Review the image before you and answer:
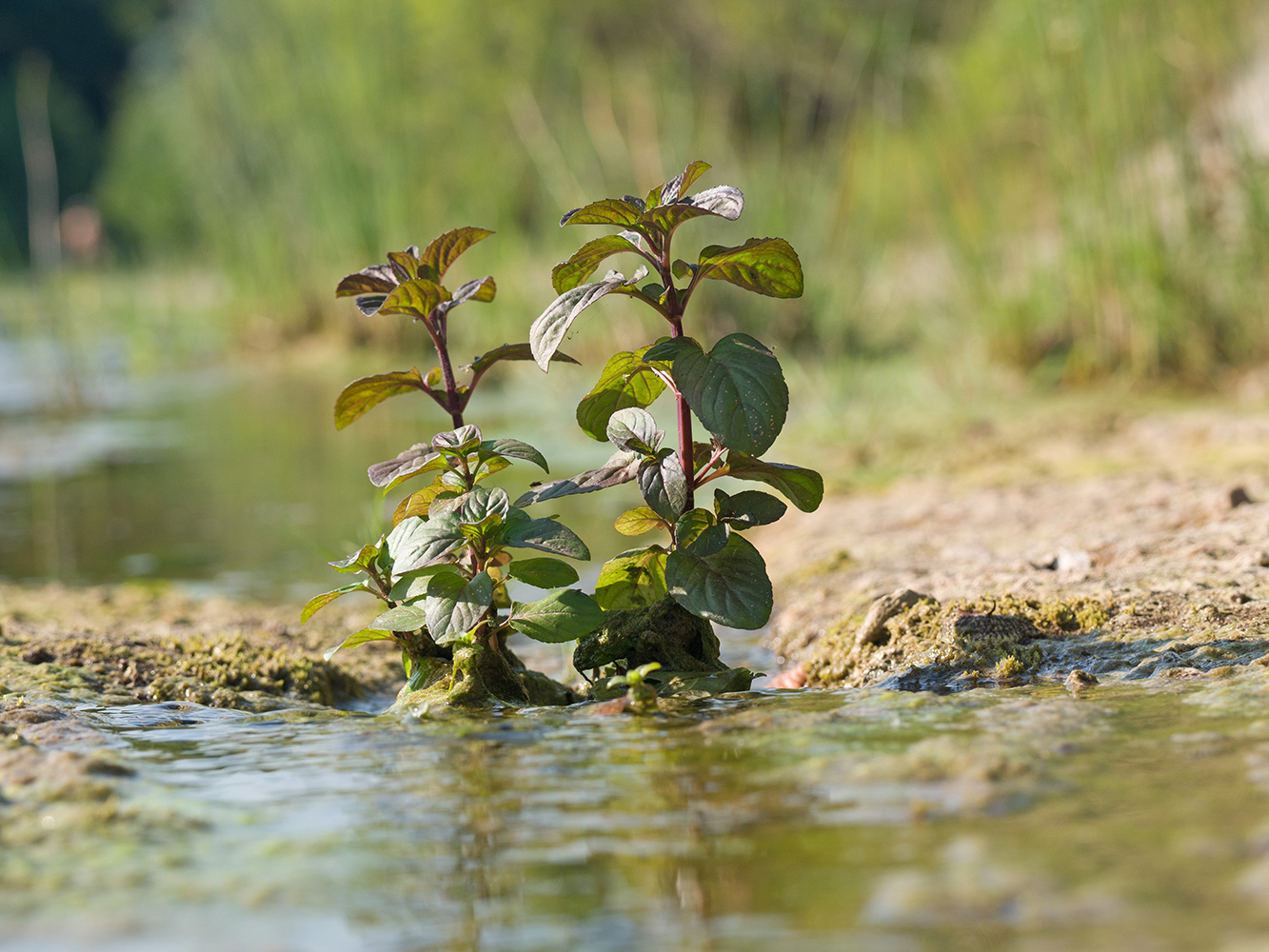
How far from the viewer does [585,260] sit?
1557mm

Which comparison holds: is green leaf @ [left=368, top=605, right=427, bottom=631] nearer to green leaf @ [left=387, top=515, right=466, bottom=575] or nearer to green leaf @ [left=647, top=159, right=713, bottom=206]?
green leaf @ [left=387, top=515, right=466, bottom=575]

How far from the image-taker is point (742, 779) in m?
1.19

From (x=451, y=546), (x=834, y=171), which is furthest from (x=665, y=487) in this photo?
(x=834, y=171)

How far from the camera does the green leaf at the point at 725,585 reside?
1493mm

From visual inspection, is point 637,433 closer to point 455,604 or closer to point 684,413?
point 684,413

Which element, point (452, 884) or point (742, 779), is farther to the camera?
point (742, 779)

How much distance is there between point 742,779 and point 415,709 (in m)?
0.54

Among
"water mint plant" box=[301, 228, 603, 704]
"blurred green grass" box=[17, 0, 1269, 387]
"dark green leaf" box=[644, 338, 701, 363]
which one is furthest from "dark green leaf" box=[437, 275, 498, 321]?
"blurred green grass" box=[17, 0, 1269, 387]

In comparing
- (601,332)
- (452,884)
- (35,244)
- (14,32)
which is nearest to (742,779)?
(452,884)

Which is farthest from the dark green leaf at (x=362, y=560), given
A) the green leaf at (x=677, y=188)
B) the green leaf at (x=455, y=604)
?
the green leaf at (x=677, y=188)

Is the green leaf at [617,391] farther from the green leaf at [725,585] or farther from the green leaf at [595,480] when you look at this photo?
the green leaf at [725,585]

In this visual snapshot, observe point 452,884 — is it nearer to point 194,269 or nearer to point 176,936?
point 176,936

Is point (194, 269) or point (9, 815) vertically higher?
point (194, 269)

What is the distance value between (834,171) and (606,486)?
17.3 ft
